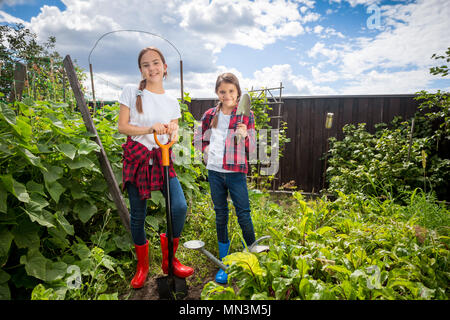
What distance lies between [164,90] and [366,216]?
2149 millimetres

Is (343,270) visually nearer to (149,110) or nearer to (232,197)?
(232,197)

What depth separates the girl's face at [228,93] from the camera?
1626 millimetres

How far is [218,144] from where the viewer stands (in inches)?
67.0

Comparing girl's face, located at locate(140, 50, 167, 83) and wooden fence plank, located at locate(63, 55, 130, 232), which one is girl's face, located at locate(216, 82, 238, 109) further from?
wooden fence plank, located at locate(63, 55, 130, 232)

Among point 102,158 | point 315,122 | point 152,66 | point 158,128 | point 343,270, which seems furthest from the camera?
point 315,122

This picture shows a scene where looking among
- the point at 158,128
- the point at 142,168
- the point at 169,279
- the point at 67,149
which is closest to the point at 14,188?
the point at 67,149

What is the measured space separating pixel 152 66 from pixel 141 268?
1320 mm

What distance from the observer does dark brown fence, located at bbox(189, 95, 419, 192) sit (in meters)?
4.91

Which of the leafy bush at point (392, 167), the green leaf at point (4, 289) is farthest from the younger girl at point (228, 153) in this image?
the leafy bush at point (392, 167)

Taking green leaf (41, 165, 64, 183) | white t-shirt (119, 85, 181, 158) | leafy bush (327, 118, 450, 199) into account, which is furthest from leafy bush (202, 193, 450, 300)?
leafy bush (327, 118, 450, 199)

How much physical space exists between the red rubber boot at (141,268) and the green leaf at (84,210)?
1.42 feet

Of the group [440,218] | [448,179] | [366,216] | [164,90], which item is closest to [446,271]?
[366,216]

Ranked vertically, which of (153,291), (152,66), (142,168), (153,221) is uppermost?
(152,66)

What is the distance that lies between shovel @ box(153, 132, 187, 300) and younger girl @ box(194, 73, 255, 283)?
258 millimetres
